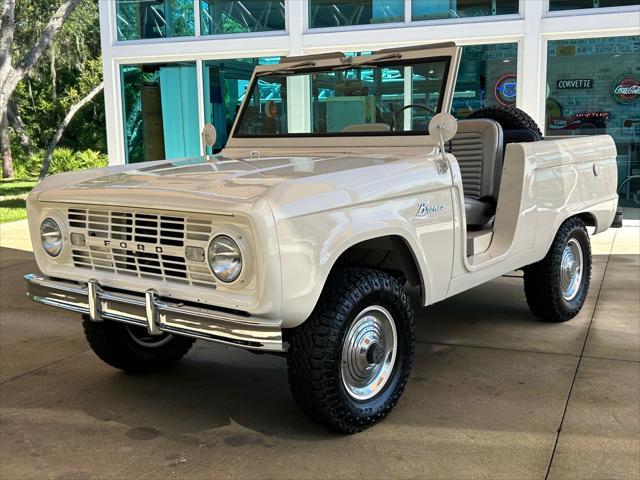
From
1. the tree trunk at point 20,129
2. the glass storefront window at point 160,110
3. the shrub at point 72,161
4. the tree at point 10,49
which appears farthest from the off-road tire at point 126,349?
the tree trunk at point 20,129

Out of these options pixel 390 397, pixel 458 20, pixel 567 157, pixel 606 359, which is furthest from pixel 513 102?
pixel 390 397

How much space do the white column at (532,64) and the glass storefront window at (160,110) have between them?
5.19m

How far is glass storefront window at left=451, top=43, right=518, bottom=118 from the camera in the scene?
9.78 metres

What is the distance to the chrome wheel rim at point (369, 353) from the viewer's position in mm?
3357

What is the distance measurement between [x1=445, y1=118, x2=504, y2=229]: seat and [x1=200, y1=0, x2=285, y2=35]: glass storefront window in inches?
249

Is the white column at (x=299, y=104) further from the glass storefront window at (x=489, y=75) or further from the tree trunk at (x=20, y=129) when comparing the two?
the tree trunk at (x=20, y=129)

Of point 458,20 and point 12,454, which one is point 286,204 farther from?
point 458,20

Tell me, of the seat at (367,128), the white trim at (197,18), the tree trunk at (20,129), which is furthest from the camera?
the tree trunk at (20,129)

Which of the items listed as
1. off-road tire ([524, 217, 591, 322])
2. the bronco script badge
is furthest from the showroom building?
the bronco script badge

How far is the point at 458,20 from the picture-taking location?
32.2 ft

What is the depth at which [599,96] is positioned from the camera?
10.1 meters

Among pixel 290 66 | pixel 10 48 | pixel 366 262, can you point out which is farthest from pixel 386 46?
pixel 10 48

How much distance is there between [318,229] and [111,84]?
31.9 feet

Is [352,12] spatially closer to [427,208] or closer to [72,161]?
[427,208]
